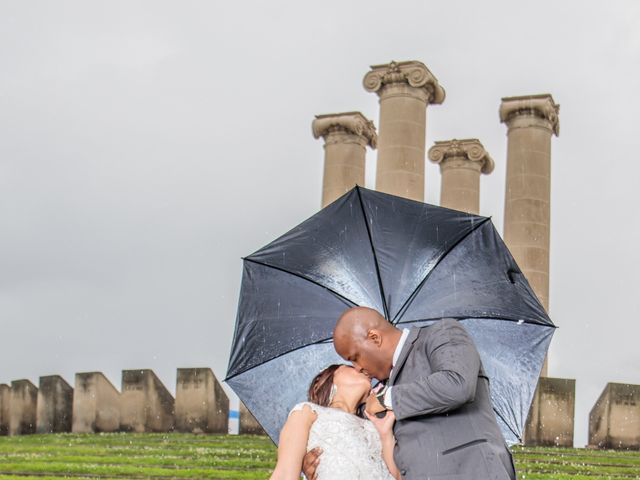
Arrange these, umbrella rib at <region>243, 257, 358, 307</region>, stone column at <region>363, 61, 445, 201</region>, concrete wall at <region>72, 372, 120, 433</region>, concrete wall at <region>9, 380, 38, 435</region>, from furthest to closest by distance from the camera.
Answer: concrete wall at <region>9, 380, 38, 435</region> → concrete wall at <region>72, 372, 120, 433</region> → stone column at <region>363, 61, 445, 201</region> → umbrella rib at <region>243, 257, 358, 307</region>

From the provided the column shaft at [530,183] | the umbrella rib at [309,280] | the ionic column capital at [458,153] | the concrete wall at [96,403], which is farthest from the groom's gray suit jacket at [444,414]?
the ionic column capital at [458,153]

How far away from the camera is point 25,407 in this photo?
1145 inches

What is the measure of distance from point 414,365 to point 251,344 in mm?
3795

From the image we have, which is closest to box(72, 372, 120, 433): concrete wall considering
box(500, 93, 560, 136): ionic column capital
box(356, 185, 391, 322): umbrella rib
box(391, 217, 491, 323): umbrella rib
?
box(500, 93, 560, 136): ionic column capital

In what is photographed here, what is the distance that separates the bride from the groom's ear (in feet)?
1.44

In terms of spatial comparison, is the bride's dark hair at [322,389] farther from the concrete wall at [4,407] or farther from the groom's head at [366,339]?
the concrete wall at [4,407]

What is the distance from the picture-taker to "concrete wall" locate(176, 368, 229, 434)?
25609 millimetres

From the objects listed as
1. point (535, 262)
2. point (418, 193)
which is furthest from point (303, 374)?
point (535, 262)

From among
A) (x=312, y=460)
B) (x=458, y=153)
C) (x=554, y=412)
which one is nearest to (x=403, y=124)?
(x=554, y=412)

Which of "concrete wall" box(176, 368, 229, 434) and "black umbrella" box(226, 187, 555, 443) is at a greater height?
"black umbrella" box(226, 187, 555, 443)

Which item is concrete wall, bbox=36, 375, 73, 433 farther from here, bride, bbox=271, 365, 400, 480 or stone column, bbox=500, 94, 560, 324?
bride, bbox=271, 365, 400, 480

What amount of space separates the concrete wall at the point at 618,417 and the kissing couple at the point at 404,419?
756 inches

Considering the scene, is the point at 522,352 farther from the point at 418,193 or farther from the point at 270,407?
the point at 418,193

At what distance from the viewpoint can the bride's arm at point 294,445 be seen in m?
4.93
